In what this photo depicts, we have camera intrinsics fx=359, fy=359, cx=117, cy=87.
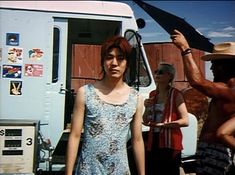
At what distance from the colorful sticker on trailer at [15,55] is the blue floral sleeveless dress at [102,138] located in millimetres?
2499

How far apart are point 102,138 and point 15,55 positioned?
8.74ft

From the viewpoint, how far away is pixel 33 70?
448 centimetres

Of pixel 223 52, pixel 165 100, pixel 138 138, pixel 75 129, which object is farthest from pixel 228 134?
pixel 165 100

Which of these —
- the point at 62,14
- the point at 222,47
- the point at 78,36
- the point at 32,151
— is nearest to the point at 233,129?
the point at 222,47

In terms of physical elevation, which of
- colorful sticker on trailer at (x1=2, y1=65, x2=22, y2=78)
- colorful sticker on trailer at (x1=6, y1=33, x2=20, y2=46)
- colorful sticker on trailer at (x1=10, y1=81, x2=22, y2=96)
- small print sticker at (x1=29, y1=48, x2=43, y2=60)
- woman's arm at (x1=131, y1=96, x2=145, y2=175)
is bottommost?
woman's arm at (x1=131, y1=96, x2=145, y2=175)

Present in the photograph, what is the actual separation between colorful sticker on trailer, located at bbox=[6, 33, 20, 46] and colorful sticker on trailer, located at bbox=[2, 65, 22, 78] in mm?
282

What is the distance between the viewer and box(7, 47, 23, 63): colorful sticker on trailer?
4395 mm

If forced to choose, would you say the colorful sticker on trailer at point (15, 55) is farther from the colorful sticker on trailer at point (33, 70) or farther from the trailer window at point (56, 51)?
the trailer window at point (56, 51)

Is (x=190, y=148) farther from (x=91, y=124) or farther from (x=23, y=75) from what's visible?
(x=91, y=124)

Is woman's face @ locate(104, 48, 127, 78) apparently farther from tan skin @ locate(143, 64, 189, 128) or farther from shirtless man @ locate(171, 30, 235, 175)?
tan skin @ locate(143, 64, 189, 128)

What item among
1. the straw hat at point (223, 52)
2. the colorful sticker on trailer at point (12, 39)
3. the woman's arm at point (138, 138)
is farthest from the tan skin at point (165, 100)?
the colorful sticker on trailer at point (12, 39)

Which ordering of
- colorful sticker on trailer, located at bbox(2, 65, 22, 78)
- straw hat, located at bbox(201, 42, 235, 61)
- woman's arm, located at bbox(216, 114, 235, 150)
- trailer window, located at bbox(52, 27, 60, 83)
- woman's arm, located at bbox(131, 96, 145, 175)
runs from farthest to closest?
trailer window, located at bbox(52, 27, 60, 83) → colorful sticker on trailer, located at bbox(2, 65, 22, 78) → straw hat, located at bbox(201, 42, 235, 61) → woman's arm, located at bbox(131, 96, 145, 175) → woman's arm, located at bbox(216, 114, 235, 150)

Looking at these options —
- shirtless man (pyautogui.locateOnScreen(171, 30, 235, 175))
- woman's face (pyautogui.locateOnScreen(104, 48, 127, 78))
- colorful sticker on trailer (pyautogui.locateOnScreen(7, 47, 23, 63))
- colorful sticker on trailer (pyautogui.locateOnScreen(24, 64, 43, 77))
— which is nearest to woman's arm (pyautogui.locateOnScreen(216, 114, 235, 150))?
shirtless man (pyautogui.locateOnScreen(171, 30, 235, 175))

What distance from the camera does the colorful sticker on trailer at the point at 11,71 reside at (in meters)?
4.39
